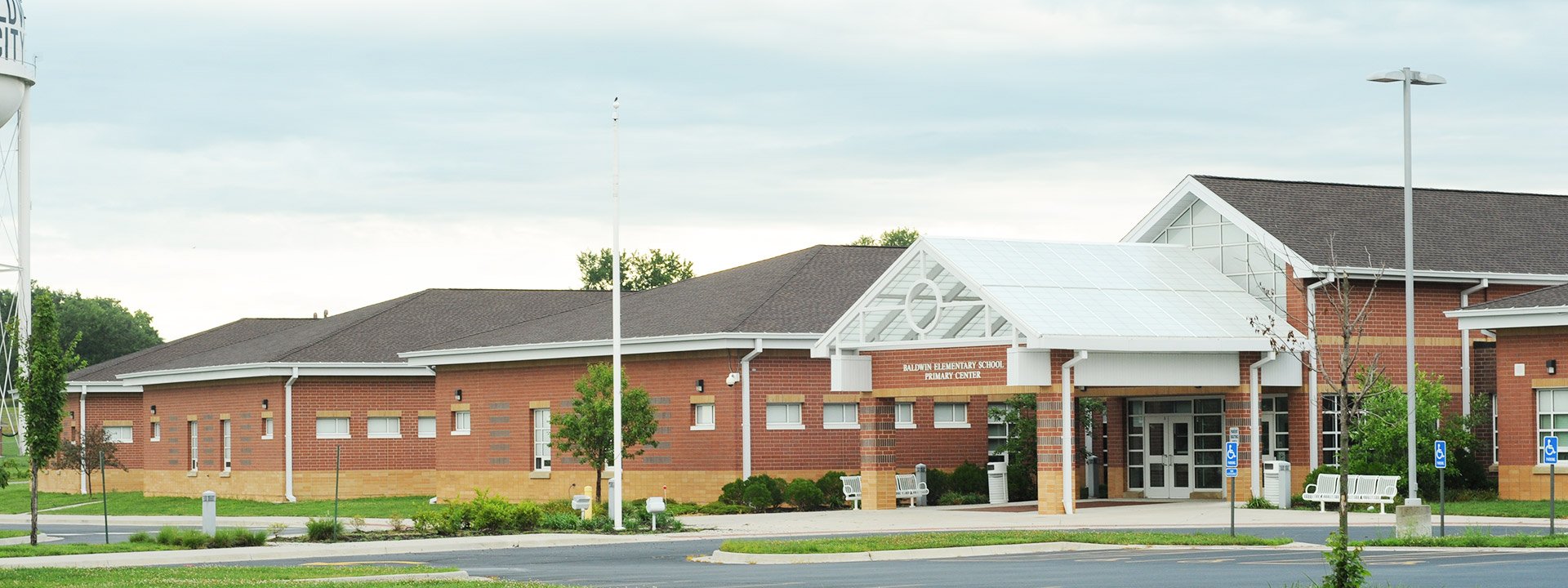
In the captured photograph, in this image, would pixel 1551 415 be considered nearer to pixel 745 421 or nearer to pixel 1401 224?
pixel 1401 224

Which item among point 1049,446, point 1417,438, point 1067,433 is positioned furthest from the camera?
point 1417,438

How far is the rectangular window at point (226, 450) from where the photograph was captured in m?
51.6

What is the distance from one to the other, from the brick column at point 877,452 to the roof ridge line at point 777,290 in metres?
3.58

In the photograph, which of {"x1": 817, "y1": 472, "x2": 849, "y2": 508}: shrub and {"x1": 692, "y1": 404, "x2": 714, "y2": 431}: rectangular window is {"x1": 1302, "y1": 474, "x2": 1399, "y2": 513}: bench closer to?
{"x1": 817, "y1": 472, "x2": 849, "y2": 508}: shrub

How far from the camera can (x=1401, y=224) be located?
1586 inches

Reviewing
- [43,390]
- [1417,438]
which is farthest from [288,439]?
[1417,438]

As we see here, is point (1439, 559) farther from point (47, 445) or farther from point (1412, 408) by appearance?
point (47, 445)

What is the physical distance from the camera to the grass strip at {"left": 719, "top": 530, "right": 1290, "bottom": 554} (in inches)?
980

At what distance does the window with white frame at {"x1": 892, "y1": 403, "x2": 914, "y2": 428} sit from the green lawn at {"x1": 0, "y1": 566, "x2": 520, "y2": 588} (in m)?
18.8

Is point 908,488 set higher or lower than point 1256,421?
lower

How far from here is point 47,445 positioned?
29719mm

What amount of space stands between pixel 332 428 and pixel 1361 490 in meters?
28.0

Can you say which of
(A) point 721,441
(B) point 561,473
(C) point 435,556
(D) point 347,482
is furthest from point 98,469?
(C) point 435,556

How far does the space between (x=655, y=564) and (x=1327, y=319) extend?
1892cm
